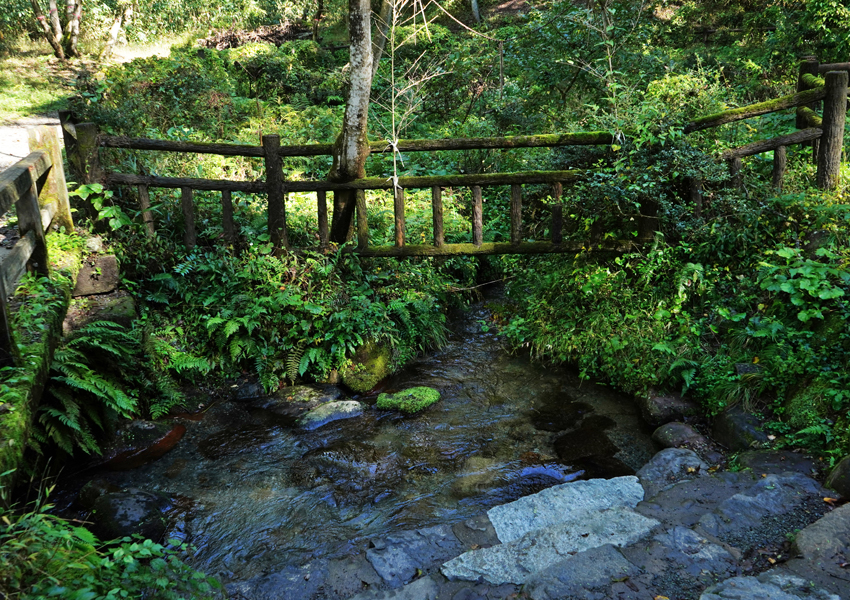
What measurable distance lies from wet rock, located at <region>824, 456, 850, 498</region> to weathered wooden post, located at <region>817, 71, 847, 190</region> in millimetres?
3877

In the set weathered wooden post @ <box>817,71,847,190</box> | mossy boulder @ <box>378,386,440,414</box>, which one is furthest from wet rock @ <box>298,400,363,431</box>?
weathered wooden post @ <box>817,71,847,190</box>

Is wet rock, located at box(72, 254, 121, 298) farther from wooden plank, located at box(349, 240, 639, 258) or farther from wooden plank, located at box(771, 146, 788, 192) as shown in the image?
wooden plank, located at box(771, 146, 788, 192)

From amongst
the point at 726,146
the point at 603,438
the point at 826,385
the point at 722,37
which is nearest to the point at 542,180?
the point at 726,146

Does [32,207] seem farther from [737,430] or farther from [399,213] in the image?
[737,430]

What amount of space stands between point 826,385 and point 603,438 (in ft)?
6.48

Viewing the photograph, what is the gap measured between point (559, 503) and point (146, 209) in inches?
231

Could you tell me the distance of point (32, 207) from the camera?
17.8 feet

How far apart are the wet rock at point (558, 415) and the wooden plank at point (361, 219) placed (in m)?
2.96

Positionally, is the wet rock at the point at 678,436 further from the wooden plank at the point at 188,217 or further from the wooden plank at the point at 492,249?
the wooden plank at the point at 188,217

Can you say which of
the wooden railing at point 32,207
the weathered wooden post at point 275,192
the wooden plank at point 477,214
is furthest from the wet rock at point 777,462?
the wooden railing at point 32,207

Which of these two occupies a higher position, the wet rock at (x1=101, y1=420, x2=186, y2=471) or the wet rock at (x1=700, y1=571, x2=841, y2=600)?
the wet rock at (x1=700, y1=571, x2=841, y2=600)

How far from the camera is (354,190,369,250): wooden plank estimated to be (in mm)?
7445

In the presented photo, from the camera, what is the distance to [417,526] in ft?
15.7

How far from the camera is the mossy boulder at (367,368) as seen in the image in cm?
714
